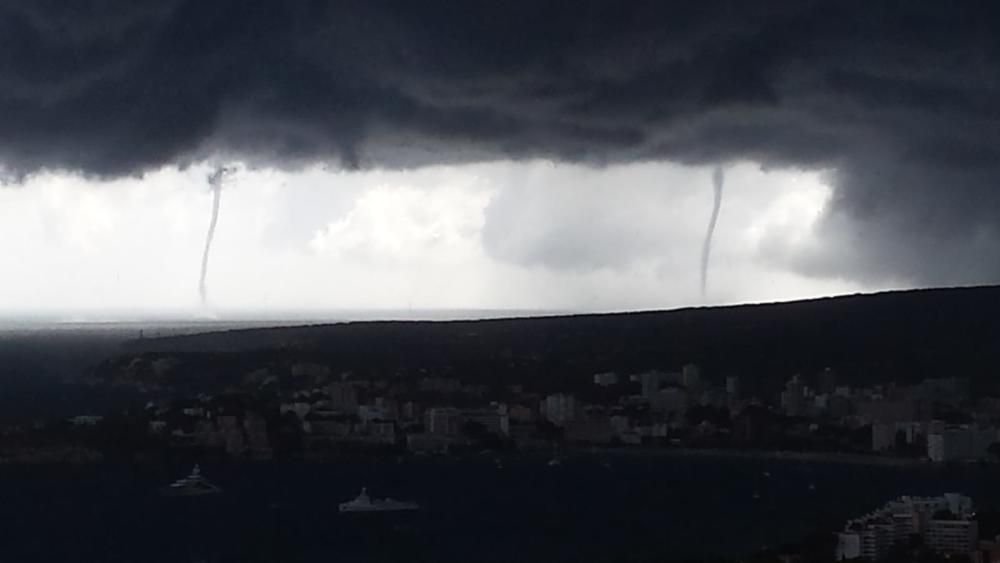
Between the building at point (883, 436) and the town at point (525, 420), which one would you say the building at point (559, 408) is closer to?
the town at point (525, 420)

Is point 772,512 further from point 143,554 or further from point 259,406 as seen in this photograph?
point 259,406

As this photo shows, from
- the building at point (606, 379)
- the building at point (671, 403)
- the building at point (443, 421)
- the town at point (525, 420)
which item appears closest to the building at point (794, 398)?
the town at point (525, 420)

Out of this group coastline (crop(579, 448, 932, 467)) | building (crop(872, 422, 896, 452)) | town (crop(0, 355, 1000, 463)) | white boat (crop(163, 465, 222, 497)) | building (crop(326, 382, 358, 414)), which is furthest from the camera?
building (crop(326, 382, 358, 414))

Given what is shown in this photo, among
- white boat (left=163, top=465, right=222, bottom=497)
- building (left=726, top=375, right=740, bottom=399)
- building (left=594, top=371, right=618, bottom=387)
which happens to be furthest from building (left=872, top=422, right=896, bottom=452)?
white boat (left=163, top=465, right=222, bottom=497)

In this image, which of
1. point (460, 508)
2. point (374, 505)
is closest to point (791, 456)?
point (460, 508)

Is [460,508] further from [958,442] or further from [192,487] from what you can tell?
[958,442]

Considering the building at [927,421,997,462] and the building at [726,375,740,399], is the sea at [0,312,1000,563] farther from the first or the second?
the building at [726,375,740,399]

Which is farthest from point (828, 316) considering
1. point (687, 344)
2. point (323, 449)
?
point (323, 449)
